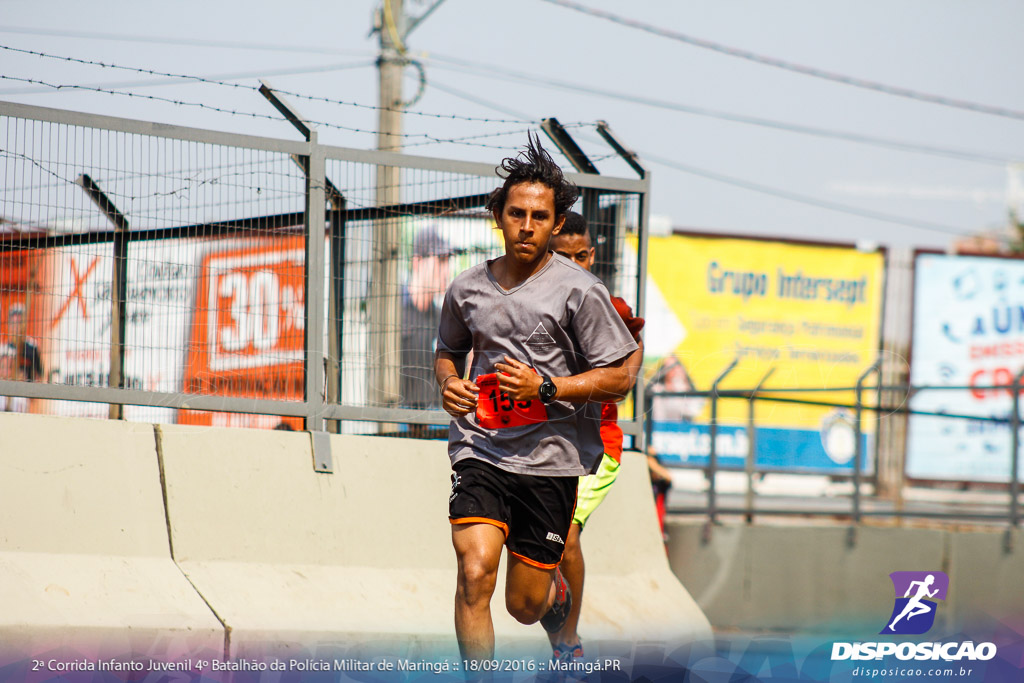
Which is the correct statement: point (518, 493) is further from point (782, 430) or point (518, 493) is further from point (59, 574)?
point (782, 430)

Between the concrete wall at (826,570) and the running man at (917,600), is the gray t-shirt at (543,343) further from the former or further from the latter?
the concrete wall at (826,570)

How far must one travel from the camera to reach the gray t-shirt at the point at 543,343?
4.30 m

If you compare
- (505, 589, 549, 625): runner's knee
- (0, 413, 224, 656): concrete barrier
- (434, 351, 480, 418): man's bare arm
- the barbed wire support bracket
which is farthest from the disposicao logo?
the barbed wire support bracket

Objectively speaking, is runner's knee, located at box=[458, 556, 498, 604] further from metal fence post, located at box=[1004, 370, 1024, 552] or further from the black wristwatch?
metal fence post, located at box=[1004, 370, 1024, 552]

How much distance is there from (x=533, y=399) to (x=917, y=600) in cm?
608

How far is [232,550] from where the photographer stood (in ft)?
19.1

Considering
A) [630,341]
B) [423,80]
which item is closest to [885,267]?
[423,80]

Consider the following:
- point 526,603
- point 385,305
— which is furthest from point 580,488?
point 385,305

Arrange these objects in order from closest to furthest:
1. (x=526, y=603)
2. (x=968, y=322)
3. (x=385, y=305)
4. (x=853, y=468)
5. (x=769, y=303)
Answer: (x=526, y=603) < (x=385, y=305) < (x=853, y=468) < (x=769, y=303) < (x=968, y=322)

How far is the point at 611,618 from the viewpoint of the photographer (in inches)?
260

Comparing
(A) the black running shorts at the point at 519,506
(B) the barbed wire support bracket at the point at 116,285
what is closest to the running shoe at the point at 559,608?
(A) the black running shorts at the point at 519,506

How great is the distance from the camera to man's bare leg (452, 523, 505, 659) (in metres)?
4.08

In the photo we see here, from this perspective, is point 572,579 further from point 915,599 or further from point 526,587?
point 915,599

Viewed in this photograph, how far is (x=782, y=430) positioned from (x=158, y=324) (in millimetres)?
14033
